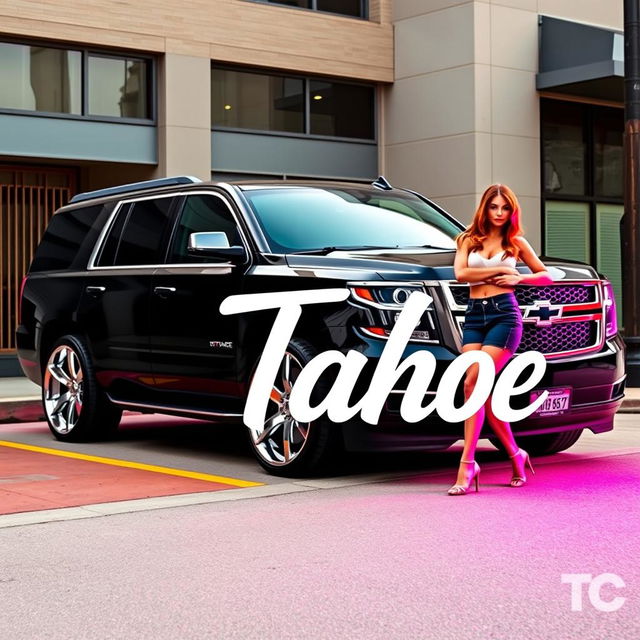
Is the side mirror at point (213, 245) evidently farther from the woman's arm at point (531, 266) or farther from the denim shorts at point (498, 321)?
the woman's arm at point (531, 266)

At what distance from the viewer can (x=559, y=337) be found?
8359mm

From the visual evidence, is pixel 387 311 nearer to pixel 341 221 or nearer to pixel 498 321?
pixel 498 321

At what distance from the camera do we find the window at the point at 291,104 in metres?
20.6

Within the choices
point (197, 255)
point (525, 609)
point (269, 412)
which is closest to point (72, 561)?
point (525, 609)

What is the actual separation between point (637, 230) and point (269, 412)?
902cm

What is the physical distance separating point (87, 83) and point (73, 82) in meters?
0.20

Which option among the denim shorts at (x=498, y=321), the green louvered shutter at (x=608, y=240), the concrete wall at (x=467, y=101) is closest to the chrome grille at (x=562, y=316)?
the denim shorts at (x=498, y=321)

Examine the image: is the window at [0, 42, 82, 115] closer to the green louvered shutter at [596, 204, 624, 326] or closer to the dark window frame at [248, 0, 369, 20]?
the dark window frame at [248, 0, 369, 20]

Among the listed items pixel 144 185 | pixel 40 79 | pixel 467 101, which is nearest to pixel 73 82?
pixel 40 79

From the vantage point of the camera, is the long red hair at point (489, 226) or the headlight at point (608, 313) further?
the headlight at point (608, 313)

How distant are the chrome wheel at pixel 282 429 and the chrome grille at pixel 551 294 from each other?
42.9 inches

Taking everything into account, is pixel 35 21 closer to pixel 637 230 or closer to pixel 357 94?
pixel 357 94

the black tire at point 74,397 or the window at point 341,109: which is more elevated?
the window at point 341,109

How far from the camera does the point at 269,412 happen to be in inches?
338
